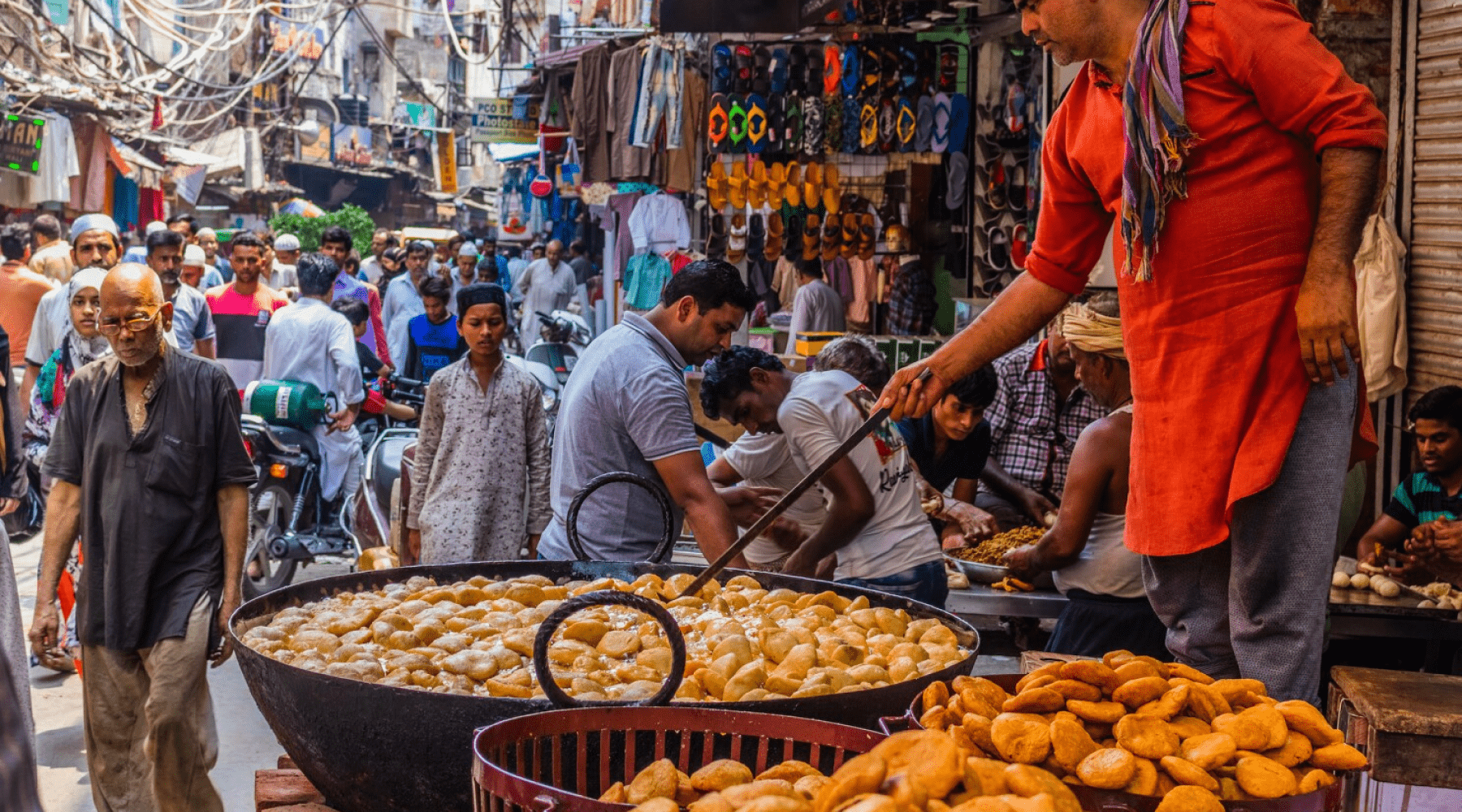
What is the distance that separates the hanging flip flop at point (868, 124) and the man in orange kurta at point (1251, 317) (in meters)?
9.48

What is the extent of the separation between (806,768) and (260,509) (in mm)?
7098

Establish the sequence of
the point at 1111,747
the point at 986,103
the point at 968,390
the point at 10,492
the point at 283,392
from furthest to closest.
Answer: the point at 986,103
the point at 283,392
the point at 10,492
the point at 968,390
the point at 1111,747

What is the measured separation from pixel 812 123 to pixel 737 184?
0.93 m

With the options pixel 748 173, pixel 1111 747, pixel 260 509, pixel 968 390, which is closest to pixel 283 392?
pixel 260 509

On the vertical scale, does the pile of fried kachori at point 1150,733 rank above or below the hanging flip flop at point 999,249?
below

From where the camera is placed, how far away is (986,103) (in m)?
11.7

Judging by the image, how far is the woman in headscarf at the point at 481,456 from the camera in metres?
5.41

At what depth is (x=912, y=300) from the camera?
12.2 meters

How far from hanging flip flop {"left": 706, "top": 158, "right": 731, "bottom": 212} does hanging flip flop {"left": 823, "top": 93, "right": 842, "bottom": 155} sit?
1.02m

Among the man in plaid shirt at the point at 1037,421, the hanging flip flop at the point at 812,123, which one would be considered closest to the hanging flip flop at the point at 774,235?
the hanging flip flop at the point at 812,123

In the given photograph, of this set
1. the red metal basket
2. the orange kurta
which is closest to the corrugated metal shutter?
the orange kurta

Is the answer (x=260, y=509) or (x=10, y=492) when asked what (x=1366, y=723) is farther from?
(x=260, y=509)

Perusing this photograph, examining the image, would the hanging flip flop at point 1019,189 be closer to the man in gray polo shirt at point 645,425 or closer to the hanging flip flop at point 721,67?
the hanging flip flop at point 721,67

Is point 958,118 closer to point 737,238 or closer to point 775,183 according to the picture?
point 775,183
